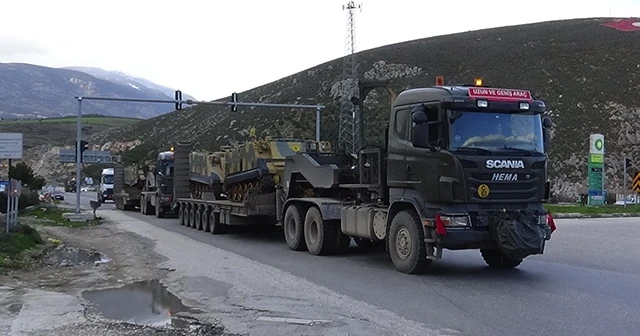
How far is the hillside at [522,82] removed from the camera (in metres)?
56.8

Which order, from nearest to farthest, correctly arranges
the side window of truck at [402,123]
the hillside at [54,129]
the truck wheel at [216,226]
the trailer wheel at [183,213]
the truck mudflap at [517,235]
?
the truck mudflap at [517,235] → the side window of truck at [402,123] → the truck wheel at [216,226] → the trailer wheel at [183,213] → the hillside at [54,129]

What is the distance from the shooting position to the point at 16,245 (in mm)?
16297

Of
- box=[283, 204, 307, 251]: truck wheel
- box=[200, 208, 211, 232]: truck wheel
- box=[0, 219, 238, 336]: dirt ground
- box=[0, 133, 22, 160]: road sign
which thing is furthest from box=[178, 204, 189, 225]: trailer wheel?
box=[283, 204, 307, 251]: truck wheel

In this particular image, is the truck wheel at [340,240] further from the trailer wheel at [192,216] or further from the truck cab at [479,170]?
the trailer wheel at [192,216]

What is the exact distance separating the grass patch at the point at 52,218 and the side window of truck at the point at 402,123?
16919 mm

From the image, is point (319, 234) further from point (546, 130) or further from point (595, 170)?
point (595, 170)

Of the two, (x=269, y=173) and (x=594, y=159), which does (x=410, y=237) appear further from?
(x=594, y=159)

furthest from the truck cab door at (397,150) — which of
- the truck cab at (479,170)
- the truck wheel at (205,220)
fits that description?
the truck wheel at (205,220)

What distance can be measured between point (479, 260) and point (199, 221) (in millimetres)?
12004

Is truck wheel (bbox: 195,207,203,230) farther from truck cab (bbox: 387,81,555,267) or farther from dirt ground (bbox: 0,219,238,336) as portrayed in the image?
truck cab (bbox: 387,81,555,267)

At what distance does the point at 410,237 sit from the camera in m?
12.3

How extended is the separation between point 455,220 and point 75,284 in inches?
252

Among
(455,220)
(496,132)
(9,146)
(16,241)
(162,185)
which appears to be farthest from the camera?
(162,185)

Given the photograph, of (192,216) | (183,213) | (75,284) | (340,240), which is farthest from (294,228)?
(183,213)
